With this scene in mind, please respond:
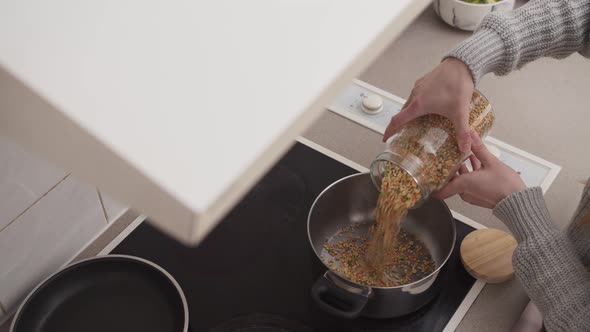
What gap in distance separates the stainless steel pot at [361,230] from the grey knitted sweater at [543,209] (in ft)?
0.33

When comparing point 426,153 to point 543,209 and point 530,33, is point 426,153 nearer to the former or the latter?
point 543,209

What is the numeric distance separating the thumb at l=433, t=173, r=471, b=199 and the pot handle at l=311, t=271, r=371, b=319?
0.17m

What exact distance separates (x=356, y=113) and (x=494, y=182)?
0.37 metres

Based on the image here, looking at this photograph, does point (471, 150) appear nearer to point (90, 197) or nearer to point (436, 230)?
point (436, 230)

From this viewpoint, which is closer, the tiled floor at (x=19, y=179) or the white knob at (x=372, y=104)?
the tiled floor at (x=19, y=179)

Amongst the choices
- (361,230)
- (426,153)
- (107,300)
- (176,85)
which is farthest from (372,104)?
(176,85)

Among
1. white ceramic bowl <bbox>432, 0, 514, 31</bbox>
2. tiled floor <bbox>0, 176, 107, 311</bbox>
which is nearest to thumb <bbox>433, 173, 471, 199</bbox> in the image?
tiled floor <bbox>0, 176, 107, 311</bbox>

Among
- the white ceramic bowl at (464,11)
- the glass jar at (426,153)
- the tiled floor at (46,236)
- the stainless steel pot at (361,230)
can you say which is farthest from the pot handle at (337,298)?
the white ceramic bowl at (464,11)

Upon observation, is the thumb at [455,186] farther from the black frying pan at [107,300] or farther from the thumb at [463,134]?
the black frying pan at [107,300]

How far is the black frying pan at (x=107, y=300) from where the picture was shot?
805mm

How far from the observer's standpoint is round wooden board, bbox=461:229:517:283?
2.89 feet

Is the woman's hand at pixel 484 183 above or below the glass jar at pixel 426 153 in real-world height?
below

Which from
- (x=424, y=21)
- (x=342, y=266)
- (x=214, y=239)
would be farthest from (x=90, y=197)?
(x=424, y=21)

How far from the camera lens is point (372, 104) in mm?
1138
